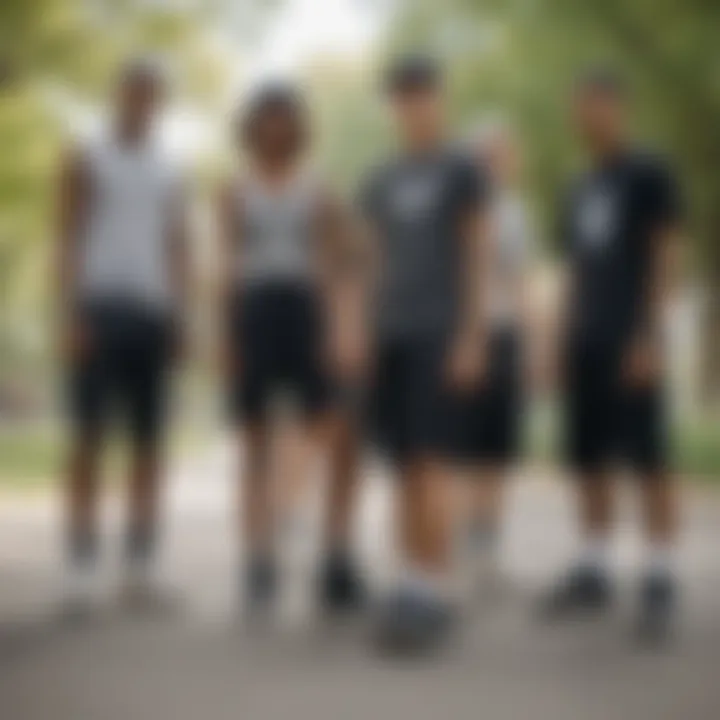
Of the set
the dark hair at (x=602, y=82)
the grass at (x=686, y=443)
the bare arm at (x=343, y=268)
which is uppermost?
the dark hair at (x=602, y=82)

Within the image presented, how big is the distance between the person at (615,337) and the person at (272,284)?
29 cm

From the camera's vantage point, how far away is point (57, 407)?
184 centimetres

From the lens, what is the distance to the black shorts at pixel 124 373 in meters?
1.85

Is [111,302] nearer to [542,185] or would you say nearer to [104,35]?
[104,35]

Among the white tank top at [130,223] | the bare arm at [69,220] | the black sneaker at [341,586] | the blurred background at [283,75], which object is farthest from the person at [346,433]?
the bare arm at [69,220]

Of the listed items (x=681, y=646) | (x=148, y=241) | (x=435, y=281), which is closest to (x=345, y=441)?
(x=435, y=281)

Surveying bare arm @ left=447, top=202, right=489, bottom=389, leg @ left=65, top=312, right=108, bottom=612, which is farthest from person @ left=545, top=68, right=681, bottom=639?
leg @ left=65, top=312, right=108, bottom=612

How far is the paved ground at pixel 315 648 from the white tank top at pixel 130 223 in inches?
9.0

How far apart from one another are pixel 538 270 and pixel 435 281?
0.40 ft

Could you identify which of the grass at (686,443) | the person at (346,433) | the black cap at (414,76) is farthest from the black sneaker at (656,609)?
the black cap at (414,76)

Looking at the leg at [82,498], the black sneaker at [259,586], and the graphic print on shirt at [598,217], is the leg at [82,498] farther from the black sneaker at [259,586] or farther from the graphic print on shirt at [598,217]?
the graphic print on shirt at [598,217]

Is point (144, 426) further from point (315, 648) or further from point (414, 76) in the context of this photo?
point (414, 76)

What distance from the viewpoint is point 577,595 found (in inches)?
73.7

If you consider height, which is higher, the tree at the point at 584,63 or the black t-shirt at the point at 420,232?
the tree at the point at 584,63
